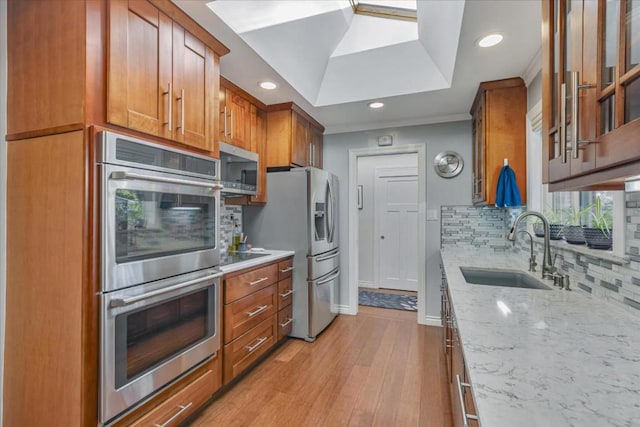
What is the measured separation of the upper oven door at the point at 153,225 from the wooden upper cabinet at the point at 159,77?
271 mm

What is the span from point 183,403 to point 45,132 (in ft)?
5.02

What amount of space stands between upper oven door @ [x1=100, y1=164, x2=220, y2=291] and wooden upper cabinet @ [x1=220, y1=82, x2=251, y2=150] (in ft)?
2.66

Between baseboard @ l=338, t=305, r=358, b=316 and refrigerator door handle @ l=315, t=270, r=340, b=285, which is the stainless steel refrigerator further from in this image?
baseboard @ l=338, t=305, r=358, b=316

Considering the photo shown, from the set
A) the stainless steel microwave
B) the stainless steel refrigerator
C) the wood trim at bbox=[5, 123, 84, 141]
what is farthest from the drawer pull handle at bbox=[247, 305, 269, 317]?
the wood trim at bbox=[5, 123, 84, 141]

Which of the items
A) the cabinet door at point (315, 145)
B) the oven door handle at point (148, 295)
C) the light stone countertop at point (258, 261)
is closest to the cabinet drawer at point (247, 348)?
the light stone countertop at point (258, 261)

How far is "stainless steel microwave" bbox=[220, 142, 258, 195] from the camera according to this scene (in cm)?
247

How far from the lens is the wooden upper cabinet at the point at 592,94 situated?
2.10 feet

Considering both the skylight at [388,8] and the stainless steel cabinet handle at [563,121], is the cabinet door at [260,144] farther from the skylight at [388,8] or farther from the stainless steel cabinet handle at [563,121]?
the stainless steel cabinet handle at [563,121]

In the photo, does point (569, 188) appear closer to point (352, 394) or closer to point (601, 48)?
point (601, 48)

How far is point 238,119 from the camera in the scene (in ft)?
9.05

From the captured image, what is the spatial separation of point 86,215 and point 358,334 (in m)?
2.69

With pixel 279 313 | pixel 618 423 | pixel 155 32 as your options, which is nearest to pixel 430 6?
pixel 155 32

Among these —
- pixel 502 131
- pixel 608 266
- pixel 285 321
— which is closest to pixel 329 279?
pixel 285 321

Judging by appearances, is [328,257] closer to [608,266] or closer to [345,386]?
[345,386]
